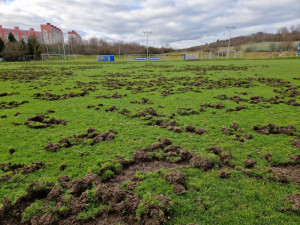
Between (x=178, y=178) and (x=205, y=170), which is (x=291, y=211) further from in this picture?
(x=178, y=178)

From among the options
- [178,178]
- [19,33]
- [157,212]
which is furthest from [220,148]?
[19,33]

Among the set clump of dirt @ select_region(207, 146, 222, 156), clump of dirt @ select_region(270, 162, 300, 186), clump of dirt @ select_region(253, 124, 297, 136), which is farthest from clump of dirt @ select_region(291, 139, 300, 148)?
clump of dirt @ select_region(207, 146, 222, 156)

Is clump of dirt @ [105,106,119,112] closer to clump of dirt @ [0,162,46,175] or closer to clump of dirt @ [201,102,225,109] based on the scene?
clump of dirt @ [201,102,225,109]

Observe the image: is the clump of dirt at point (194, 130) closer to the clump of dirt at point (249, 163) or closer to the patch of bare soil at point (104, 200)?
the patch of bare soil at point (104, 200)

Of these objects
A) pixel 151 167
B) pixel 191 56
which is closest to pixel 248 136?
pixel 151 167

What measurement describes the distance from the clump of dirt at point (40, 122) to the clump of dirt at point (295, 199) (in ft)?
20.0

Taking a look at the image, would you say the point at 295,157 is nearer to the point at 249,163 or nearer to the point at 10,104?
the point at 249,163

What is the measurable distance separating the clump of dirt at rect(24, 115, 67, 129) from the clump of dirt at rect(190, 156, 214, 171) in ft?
14.7

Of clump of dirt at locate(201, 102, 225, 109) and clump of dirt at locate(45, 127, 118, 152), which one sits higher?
clump of dirt at locate(201, 102, 225, 109)

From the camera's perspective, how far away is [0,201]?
2936mm

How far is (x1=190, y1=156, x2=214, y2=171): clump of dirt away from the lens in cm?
372

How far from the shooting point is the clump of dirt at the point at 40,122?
5834 mm

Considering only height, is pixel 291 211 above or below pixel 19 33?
below

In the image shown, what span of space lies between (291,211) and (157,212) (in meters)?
1.98
